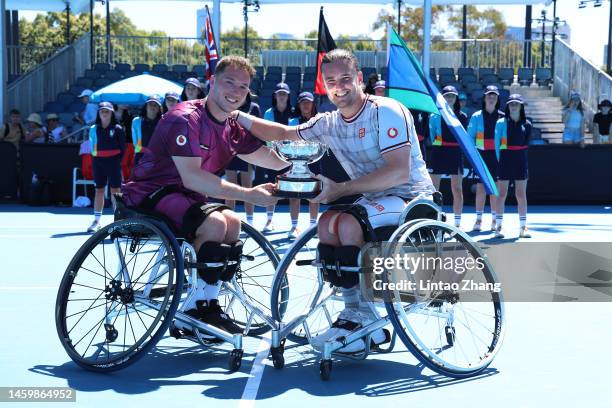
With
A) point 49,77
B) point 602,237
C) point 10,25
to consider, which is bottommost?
point 602,237

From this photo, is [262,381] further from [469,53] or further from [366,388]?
[469,53]

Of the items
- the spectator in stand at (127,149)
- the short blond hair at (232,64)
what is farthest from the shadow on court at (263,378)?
the spectator in stand at (127,149)

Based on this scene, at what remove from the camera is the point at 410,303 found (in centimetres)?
481

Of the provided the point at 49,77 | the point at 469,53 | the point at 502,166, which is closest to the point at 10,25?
the point at 49,77

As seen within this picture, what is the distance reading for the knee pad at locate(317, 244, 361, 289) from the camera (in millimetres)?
4609

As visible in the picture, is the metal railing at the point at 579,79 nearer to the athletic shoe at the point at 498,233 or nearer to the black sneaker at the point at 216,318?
the athletic shoe at the point at 498,233

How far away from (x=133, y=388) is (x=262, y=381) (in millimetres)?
628

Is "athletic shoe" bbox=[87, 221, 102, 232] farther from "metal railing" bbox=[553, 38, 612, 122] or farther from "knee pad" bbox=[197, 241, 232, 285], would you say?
"metal railing" bbox=[553, 38, 612, 122]

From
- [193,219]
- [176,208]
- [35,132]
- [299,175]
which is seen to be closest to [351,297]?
[299,175]

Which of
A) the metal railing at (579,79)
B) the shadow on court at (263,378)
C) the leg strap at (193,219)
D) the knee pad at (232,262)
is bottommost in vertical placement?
the shadow on court at (263,378)

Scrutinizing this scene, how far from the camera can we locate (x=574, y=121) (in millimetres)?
17984

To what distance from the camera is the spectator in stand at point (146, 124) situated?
12156 mm

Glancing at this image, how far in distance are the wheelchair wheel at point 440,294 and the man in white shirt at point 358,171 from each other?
0.23m

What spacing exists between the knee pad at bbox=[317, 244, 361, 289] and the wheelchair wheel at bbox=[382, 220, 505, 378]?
9.0 inches
